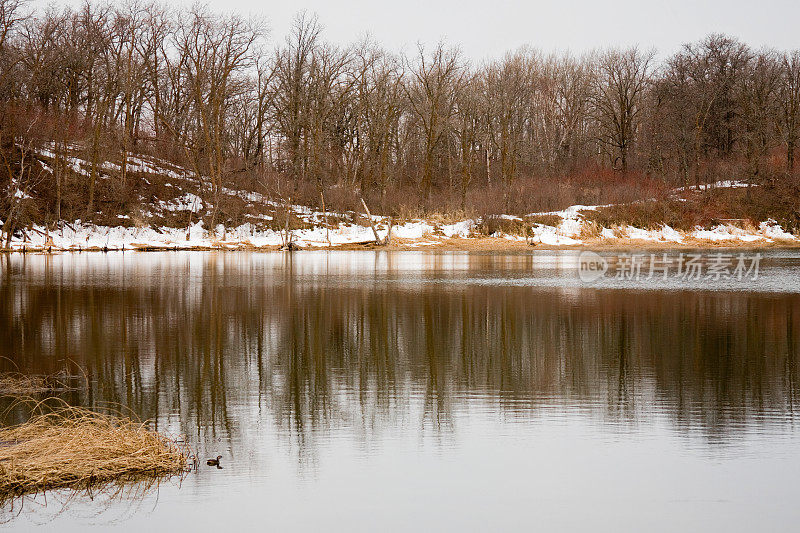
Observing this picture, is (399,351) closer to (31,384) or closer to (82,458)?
(31,384)

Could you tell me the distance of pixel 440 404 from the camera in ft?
33.9

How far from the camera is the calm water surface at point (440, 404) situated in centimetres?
676

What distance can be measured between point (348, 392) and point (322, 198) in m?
46.4

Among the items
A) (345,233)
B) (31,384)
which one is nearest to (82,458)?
(31,384)

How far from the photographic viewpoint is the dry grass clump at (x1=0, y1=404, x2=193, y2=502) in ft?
22.9

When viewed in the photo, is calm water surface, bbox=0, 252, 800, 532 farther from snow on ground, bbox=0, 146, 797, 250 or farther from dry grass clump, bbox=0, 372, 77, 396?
snow on ground, bbox=0, 146, 797, 250

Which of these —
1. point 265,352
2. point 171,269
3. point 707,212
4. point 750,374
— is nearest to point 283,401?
point 265,352

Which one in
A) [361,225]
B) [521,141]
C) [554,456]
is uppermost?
[521,141]

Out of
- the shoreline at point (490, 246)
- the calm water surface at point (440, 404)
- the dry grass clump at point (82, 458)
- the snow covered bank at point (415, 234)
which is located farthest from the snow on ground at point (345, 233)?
the dry grass clump at point (82, 458)

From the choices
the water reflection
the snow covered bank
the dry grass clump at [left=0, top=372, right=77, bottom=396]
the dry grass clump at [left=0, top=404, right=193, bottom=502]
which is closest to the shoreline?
the snow covered bank

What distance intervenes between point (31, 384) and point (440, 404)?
18.3 feet

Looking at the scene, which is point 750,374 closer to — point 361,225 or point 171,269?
point 171,269

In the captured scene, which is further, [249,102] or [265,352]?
[249,102]

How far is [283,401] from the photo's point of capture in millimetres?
10539
